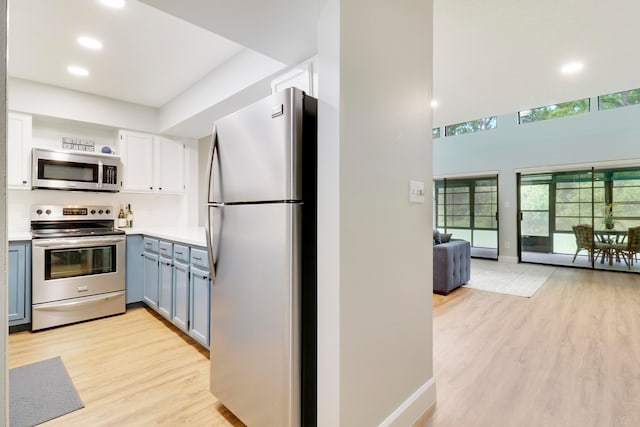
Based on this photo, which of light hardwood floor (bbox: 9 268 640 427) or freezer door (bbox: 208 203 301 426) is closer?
freezer door (bbox: 208 203 301 426)

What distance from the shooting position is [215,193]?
1794mm

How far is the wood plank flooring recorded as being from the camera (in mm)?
1757

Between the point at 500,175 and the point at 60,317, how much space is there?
8029 millimetres

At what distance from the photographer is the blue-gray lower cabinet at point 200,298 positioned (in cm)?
232

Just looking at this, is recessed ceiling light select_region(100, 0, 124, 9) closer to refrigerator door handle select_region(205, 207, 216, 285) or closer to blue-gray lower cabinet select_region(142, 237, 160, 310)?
refrigerator door handle select_region(205, 207, 216, 285)

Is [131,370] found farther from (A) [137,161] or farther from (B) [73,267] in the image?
(A) [137,161]

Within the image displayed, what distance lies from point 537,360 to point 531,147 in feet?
18.5

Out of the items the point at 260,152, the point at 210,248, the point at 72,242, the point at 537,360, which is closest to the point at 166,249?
the point at 72,242

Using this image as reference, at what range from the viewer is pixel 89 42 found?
8.41 ft

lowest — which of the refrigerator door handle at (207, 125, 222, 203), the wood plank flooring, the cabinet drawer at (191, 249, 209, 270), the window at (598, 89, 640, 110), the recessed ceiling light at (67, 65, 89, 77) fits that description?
the wood plank flooring

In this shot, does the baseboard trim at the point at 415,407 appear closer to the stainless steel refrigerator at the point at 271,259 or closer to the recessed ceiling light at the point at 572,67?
the stainless steel refrigerator at the point at 271,259

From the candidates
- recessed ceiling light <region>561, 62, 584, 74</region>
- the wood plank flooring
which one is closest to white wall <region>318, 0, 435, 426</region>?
the wood plank flooring

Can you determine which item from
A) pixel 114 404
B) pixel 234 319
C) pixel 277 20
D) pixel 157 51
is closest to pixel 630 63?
pixel 277 20

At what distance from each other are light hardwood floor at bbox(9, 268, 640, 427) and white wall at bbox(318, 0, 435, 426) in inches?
21.6
